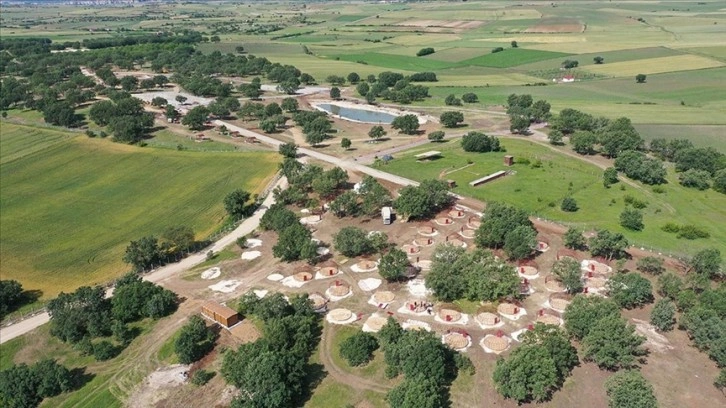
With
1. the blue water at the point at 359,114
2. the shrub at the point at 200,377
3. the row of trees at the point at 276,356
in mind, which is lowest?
the shrub at the point at 200,377

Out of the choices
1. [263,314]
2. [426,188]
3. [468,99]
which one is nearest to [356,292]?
[263,314]

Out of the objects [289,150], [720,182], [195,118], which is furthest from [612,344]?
[195,118]

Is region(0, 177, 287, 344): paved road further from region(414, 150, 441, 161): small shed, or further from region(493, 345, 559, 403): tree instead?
region(493, 345, 559, 403): tree

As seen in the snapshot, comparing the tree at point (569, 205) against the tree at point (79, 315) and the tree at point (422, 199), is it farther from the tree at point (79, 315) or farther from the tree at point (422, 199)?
the tree at point (79, 315)

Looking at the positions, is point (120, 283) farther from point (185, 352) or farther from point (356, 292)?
point (356, 292)

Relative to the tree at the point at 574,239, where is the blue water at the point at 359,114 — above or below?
below

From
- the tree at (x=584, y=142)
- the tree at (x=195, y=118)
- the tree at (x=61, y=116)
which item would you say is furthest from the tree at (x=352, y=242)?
the tree at (x=61, y=116)

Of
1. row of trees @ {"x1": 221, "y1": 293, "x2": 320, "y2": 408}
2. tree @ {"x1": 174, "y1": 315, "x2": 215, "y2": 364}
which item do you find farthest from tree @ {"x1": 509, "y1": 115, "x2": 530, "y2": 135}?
tree @ {"x1": 174, "y1": 315, "x2": 215, "y2": 364}
